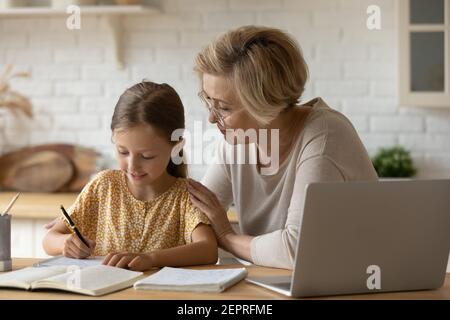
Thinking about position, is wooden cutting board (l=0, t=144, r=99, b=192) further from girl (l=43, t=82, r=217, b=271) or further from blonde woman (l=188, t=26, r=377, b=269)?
blonde woman (l=188, t=26, r=377, b=269)

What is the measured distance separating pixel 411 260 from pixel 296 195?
17.3 inches

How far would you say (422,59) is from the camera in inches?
149

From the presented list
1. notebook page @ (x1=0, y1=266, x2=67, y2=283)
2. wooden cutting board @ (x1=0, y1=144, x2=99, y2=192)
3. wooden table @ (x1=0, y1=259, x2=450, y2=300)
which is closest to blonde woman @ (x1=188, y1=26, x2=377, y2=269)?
wooden table @ (x1=0, y1=259, x2=450, y2=300)

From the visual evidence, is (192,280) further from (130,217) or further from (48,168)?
(48,168)

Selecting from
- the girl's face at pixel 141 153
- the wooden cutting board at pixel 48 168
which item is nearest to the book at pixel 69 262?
the girl's face at pixel 141 153

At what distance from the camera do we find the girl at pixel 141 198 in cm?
213

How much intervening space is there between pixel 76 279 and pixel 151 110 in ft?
2.09

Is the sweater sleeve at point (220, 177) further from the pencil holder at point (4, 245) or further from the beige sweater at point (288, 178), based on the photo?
the pencil holder at point (4, 245)

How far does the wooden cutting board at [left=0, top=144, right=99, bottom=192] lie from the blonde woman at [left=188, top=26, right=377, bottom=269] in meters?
1.91

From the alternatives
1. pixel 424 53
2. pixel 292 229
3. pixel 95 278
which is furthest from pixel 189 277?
pixel 424 53
